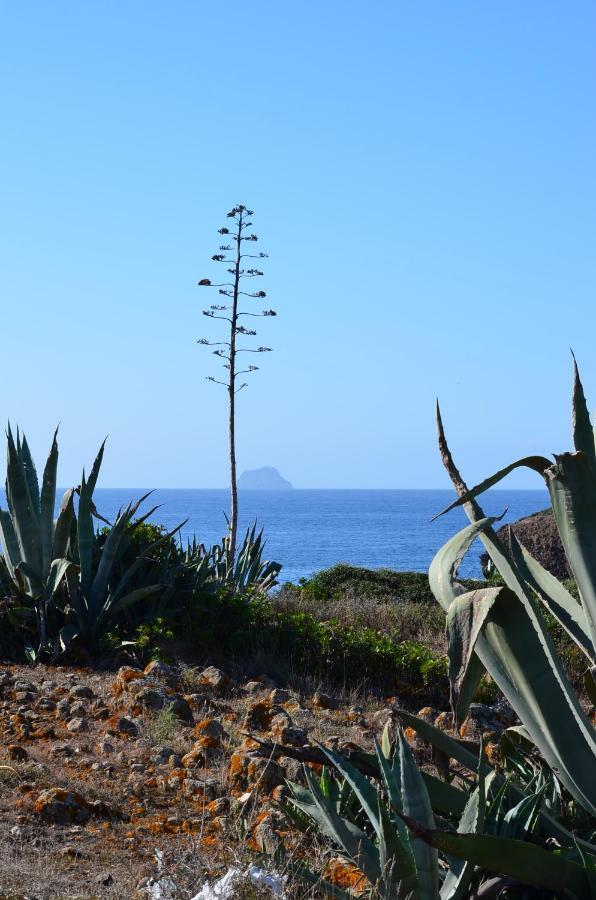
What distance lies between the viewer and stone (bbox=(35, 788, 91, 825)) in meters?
4.09

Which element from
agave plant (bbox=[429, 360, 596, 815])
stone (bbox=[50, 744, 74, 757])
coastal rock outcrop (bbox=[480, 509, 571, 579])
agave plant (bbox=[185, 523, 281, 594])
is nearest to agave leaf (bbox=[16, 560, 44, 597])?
agave plant (bbox=[185, 523, 281, 594])

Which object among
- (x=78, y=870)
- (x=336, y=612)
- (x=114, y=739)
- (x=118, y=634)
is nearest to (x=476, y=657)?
(x=78, y=870)

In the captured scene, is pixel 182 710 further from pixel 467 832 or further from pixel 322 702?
pixel 467 832

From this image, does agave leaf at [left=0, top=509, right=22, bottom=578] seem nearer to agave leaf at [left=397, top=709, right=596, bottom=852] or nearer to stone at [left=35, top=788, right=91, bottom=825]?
stone at [left=35, top=788, right=91, bottom=825]

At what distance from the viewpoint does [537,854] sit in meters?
2.65

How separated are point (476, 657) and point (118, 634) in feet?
18.4

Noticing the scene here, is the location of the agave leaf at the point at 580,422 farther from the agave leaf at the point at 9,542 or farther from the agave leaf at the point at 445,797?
the agave leaf at the point at 9,542

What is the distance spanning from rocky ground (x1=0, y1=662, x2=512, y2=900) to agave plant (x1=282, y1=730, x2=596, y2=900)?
0.92 ft

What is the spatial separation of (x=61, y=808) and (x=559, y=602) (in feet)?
7.51

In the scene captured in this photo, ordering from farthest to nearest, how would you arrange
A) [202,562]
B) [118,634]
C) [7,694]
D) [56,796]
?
[202,562], [118,634], [7,694], [56,796]

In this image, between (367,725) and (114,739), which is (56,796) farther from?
(367,725)

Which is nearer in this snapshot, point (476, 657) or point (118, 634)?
point (476, 657)

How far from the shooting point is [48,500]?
8297 millimetres

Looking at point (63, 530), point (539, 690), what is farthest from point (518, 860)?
point (63, 530)
